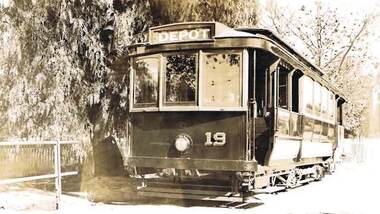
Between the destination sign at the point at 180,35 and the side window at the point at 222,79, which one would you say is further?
the destination sign at the point at 180,35

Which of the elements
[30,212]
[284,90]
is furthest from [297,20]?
[30,212]

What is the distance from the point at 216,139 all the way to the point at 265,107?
125 centimetres

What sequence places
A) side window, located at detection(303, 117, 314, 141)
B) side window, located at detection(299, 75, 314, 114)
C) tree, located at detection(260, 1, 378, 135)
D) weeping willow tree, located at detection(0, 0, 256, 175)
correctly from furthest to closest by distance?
tree, located at detection(260, 1, 378, 135)
side window, located at detection(303, 117, 314, 141)
side window, located at detection(299, 75, 314, 114)
weeping willow tree, located at detection(0, 0, 256, 175)

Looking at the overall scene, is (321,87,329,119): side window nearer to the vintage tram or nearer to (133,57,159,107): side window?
the vintage tram

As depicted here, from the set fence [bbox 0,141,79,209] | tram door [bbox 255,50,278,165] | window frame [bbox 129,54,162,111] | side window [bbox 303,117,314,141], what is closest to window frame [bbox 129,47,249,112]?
window frame [bbox 129,54,162,111]

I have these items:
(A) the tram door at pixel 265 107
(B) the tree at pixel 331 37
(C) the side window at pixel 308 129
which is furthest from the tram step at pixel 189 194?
(B) the tree at pixel 331 37

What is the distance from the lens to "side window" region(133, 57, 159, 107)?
10297 millimetres

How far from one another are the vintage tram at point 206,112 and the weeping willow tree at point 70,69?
1.87 m

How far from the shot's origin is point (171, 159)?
32.6ft

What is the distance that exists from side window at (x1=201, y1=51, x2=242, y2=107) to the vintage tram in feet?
0.06

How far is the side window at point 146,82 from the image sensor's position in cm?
1030

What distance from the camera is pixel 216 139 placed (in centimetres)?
973

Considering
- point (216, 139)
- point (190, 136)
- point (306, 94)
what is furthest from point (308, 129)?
point (190, 136)

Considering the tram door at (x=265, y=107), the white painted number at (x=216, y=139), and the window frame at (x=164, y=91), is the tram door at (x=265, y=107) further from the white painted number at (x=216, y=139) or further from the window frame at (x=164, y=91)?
the window frame at (x=164, y=91)
